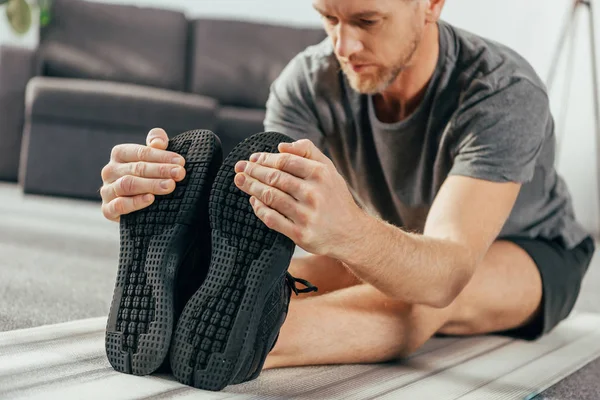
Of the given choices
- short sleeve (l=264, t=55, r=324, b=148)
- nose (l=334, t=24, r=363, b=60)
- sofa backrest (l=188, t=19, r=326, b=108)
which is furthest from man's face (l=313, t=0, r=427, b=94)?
sofa backrest (l=188, t=19, r=326, b=108)

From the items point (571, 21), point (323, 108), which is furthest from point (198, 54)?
point (323, 108)

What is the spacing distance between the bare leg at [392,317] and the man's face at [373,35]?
0.35 meters

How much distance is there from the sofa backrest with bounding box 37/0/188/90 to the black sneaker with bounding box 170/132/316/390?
2638 mm

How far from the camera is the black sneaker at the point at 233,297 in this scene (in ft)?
3.19

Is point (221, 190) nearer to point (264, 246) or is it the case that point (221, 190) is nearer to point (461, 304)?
point (264, 246)

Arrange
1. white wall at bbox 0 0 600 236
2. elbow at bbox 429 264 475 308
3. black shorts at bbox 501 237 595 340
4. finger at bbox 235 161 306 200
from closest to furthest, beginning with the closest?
finger at bbox 235 161 306 200 → elbow at bbox 429 264 475 308 → black shorts at bbox 501 237 595 340 → white wall at bbox 0 0 600 236

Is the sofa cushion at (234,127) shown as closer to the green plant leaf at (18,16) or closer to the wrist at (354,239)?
the green plant leaf at (18,16)

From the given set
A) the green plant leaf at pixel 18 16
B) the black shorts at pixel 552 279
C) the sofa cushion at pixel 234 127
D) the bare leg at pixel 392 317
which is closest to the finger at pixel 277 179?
the bare leg at pixel 392 317

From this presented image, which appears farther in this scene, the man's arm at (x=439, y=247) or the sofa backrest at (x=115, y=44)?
the sofa backrest at (x=115, y=44)

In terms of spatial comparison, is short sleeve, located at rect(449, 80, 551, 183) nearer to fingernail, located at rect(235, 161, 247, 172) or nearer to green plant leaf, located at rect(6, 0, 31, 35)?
fingernail, located at rect(235, 161, 247, 172)

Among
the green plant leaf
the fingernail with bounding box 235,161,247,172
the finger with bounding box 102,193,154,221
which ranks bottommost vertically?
the green plant leaf

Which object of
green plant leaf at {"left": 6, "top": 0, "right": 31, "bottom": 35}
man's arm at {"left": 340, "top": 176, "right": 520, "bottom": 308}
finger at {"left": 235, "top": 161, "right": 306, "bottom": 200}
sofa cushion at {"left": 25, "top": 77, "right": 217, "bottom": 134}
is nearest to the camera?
finger at {"left": 235, "top": 161, "right": 306, "bottom": 200}

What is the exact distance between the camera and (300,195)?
0.94 m

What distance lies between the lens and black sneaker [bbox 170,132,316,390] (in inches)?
38.3
